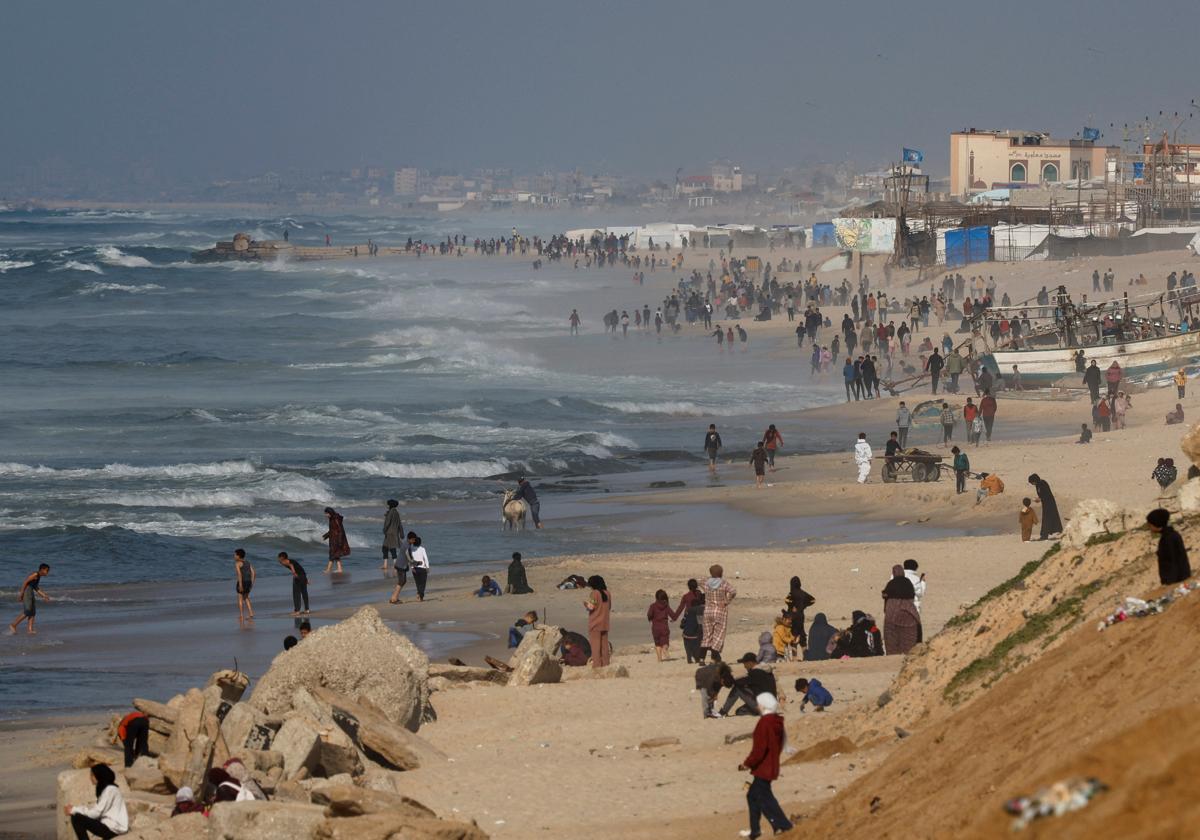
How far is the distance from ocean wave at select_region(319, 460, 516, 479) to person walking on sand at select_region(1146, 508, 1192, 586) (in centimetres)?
2153

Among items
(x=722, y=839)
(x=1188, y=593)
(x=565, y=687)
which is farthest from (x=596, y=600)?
(x=1188, y=593)

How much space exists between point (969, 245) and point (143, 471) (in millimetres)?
35008

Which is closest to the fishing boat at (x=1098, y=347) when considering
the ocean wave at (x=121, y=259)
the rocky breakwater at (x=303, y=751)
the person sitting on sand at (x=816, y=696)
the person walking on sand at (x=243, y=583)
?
the person walking on sand at (x=243, y=583)

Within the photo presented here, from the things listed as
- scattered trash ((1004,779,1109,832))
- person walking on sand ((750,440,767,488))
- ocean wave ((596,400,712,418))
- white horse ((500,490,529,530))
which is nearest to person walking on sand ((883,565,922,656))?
scattered trash ((1004,779,1109,832))

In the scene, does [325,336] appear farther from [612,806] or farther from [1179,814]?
[1179,814]

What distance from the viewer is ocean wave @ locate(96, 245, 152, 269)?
9982 centimetres

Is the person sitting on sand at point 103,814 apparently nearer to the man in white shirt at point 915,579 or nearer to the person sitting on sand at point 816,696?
the person sitting on sand at point 816,696

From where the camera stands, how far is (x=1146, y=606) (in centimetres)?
902

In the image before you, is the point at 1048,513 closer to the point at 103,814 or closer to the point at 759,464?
the point at 759,464

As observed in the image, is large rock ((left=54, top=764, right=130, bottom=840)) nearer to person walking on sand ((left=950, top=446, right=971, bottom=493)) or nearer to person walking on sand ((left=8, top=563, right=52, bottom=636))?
person walking on sand ((left=8, top=563, right=52, bottom=636))

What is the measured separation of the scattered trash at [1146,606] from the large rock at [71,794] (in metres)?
5.89

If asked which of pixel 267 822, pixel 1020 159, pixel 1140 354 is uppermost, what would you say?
pixel 1020 159

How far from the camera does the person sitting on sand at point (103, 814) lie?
999cm

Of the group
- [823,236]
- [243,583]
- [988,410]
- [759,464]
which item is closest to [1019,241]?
[988,410]
